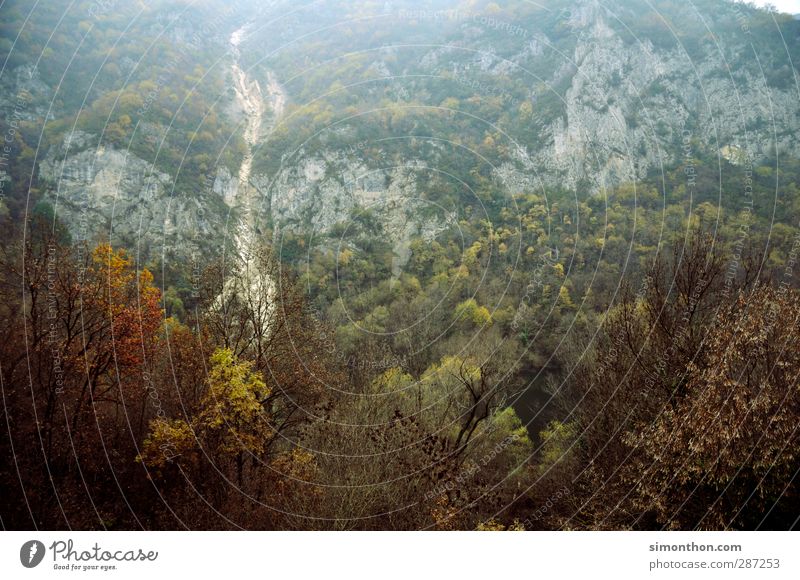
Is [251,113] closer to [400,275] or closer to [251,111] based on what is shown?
[251,111]

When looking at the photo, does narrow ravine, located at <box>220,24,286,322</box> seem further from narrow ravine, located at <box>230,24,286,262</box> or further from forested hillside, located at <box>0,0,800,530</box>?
forested hillside, located at <box>0,0,800,530</box>

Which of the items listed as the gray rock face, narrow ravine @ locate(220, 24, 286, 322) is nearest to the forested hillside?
the gray rock face

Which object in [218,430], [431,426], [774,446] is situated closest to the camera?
[774,446]

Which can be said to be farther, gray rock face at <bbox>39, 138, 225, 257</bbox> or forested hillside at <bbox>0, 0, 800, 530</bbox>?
gray rock face at <bbox>39, 138, 225, 257</bbox>

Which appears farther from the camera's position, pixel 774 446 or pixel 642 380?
pixel 642 380

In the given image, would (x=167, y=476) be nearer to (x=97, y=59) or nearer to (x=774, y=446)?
(x=774, y=446)

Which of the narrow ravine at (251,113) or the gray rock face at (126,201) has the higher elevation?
the narrow ravine at (251,113)

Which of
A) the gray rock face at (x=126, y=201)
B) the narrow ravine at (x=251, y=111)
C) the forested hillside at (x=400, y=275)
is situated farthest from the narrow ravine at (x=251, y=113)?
the gray rock face at (x=126, y=201)

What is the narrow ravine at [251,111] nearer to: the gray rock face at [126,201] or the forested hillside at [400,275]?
the forested hillside at [400,275]

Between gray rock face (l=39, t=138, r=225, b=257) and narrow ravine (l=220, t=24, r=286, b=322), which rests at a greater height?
narrow ravine (l=220, t=24, r=286, b=322)

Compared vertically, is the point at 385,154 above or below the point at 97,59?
above

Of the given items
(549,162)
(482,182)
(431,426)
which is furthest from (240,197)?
(431,426)
